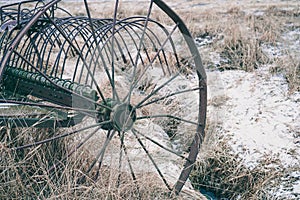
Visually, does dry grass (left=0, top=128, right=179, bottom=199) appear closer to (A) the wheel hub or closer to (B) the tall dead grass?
(A) the wheel hub

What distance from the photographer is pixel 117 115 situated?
6.18 ft

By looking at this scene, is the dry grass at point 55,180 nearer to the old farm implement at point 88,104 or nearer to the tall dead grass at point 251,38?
the old farm implement at point 88,104

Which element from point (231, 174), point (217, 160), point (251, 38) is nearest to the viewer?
point (231, 174)

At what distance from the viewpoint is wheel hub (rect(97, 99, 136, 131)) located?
1.88 m

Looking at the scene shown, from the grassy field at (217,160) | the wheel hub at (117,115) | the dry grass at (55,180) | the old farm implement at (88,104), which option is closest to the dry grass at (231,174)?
the grassy field at (217,160)

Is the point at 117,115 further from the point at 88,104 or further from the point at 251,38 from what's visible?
the point at 251,38

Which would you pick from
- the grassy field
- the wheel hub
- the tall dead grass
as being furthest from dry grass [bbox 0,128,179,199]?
the tall dead grass

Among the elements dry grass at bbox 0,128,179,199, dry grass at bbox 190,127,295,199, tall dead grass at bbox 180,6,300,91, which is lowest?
dry grass at bbox 190,127,295,199

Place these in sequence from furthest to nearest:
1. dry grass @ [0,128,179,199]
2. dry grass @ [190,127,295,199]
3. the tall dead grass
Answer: the tall dead grass, dry grass @ [190,127,295,199], dry grass @ [0,128,179,199]

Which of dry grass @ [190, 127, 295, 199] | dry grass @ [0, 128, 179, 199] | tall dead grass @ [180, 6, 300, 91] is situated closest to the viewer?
dry grass @ [0, 128, 179, 199]

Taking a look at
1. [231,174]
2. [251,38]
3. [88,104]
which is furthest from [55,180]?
[251,38]

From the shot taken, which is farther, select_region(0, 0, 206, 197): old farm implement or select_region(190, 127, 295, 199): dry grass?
select_region(190, 127, 295, 199): dry grass

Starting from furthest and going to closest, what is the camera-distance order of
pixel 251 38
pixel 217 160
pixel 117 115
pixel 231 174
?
pixel 251 38
pixel 217 160
pixel 231 174
pixel 117 115

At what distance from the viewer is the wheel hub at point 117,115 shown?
1878 millimetres
